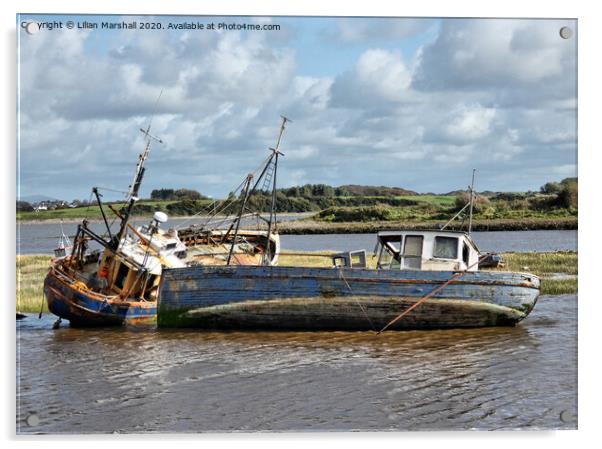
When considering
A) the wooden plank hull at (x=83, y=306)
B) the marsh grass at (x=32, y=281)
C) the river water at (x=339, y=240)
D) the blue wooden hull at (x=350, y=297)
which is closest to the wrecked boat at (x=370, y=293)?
the blue wooden hull at (x=350, y=297)

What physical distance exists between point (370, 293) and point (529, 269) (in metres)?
7.53

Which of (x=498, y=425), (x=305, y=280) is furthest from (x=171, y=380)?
(x=498, y=425)

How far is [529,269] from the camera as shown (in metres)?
23.1

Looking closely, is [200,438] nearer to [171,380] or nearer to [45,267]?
[171,380]

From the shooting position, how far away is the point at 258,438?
39.4 feet

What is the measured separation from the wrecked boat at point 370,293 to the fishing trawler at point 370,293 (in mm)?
20

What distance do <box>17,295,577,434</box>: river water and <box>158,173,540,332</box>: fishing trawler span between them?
325 mm

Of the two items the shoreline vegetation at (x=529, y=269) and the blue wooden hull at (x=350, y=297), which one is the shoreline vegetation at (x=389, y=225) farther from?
the blue wooden hull at (x=350, y=297)

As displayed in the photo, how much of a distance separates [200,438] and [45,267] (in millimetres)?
8480

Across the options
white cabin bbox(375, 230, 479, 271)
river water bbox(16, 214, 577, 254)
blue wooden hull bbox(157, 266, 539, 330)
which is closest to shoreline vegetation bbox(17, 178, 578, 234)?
river water bbox(16, 214, 577, 254)

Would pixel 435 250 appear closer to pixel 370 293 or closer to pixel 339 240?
pixel 370 293

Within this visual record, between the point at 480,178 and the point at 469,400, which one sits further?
the point at 480,178

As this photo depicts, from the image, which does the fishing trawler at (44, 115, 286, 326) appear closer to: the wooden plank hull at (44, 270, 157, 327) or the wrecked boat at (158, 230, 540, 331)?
the wooden plank hull at (44, 270, 157, 327)

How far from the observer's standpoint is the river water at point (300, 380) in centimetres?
1227
